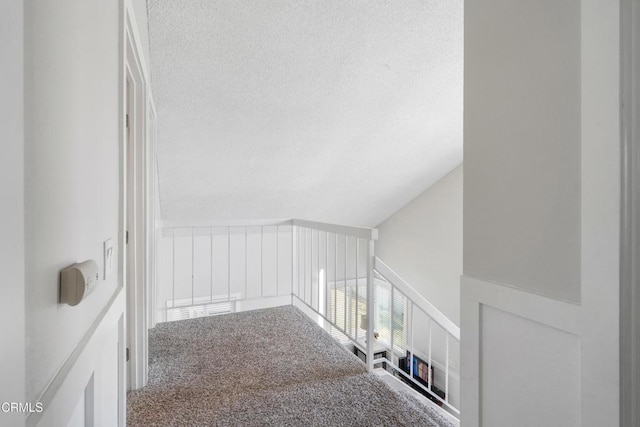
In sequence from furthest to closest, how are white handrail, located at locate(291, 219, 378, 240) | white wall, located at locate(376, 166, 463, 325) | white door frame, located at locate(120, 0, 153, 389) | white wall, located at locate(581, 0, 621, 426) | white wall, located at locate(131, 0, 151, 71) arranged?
white wall, located at locate(376, 166, 463, 325) → white handrail, located at locate(291, 219, 378, 240) → white door frame, located at locate(120, 0, 153, 389) → white wall, located at locate(131, 0, 151, 71) → white wall, located at locate(581, 0, 621, 426)

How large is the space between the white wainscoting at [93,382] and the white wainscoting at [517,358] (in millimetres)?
1124

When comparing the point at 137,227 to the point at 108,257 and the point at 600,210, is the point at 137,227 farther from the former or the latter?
the point at 600,210

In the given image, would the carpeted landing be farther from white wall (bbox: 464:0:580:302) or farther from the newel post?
white wall (bbox: 464:0:580:302)

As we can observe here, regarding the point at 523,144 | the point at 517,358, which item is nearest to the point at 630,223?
the point at 523,144

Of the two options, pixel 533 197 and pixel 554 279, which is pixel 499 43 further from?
pixel 554 279

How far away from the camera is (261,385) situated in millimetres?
1926

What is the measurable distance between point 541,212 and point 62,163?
1.16 metres

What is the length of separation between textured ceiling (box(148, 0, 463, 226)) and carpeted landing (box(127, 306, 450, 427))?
1.64 m

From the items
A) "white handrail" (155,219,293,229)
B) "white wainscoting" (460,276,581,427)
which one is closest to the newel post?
"white wainscoting" (460,276,581,427)

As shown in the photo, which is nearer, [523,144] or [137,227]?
[523,144]

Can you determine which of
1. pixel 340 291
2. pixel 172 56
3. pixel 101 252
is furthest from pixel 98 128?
pixel 340 291

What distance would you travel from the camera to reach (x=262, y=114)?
9.32 feet

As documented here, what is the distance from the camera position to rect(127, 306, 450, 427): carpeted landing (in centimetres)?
163

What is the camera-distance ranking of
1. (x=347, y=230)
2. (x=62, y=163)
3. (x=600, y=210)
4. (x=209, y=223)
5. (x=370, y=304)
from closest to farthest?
(x=62, y=163), (x=600, y=210), (x=370, y=304), (x=347, y=230), (x=209, y=223)
